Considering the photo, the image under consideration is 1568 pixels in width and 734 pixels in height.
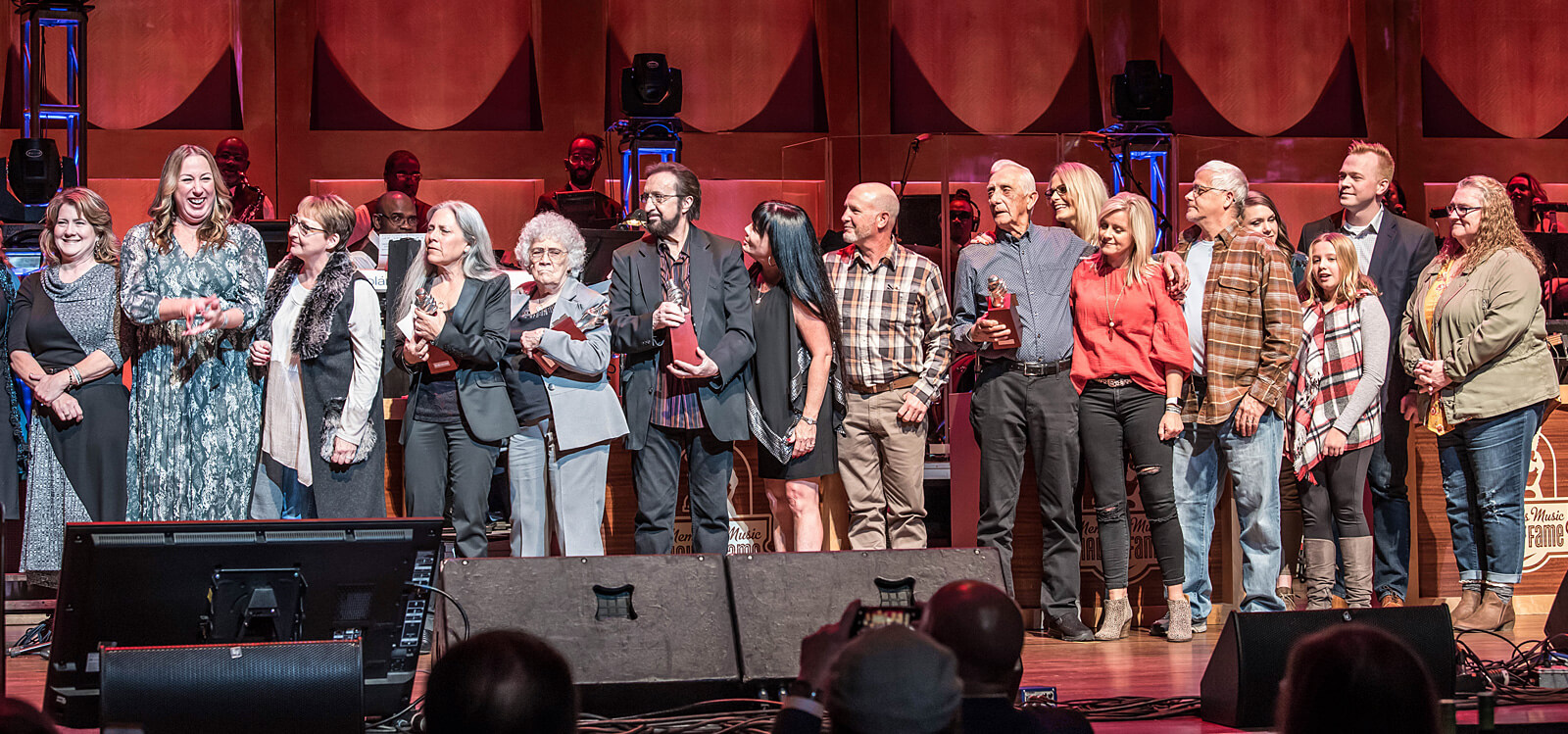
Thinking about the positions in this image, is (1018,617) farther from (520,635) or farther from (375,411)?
(375,411)

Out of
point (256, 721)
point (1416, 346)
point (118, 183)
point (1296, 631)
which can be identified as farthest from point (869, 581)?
point (118, 183)

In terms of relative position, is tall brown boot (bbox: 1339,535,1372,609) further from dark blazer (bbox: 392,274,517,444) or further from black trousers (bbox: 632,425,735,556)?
dark blazer (bbox: 392,274,517,444)

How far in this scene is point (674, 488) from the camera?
14.5ft

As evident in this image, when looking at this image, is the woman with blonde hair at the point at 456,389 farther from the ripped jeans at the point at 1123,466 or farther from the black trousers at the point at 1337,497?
the black trousers at the point at 1337,497

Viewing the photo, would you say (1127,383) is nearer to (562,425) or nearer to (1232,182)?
(1232,182)

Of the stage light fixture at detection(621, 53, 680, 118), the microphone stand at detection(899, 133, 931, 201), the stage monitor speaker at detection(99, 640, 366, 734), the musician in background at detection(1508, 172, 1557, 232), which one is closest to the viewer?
the stage monitor speaker at detection(99, 640, 366, 734)

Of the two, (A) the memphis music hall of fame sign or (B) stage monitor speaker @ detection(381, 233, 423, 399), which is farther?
(A) the memphis music hall of fame sign

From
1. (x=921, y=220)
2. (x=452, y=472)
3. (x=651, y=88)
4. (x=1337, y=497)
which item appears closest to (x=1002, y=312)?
(x=1337, y=497)

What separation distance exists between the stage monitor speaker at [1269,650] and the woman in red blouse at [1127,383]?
1.48m

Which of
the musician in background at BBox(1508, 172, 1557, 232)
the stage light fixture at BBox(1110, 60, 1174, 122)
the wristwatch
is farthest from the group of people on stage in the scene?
the musician in background at BBox(1508, 172, 1557, 232)

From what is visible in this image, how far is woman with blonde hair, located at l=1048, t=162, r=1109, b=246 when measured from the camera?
4891mm

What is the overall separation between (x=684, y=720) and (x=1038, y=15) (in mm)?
9512

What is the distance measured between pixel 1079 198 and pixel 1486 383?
1.47 metres

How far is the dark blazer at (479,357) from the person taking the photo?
421cm
